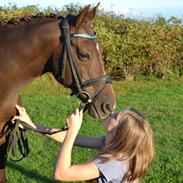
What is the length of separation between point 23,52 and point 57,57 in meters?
0.26

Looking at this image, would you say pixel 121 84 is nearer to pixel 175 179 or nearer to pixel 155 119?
pixel 155 119

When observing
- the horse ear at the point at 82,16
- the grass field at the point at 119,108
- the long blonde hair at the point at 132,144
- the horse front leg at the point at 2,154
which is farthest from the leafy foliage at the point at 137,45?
the long blonde hair at the point at 132,144

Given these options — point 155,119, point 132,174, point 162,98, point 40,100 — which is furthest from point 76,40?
point 162,98

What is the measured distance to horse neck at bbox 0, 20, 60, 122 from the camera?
3.30m

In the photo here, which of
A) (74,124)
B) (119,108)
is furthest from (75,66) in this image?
(119,108)

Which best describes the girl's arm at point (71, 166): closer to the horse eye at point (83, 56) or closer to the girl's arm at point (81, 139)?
the girl's arm at point (81, 139)

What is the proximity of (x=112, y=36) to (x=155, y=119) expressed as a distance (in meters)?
6.26

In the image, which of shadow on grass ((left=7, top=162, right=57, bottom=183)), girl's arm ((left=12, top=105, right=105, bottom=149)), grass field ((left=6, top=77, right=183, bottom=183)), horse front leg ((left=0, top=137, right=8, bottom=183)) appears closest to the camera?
girl's arm ((left=12, top=105, right=105, bottom=149))

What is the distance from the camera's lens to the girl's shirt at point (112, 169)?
2.81m

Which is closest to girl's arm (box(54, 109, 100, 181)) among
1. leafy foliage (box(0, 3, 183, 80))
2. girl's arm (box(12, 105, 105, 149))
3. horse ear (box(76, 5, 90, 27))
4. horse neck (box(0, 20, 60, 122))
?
girl's arm (box(12, 105, 105, 149))

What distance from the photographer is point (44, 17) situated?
3424mm

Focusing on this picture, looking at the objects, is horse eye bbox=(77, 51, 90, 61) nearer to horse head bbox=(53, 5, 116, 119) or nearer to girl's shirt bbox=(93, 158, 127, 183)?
horse head bbox=(53, 5, 116, 119)

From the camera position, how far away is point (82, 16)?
3297 millimetres

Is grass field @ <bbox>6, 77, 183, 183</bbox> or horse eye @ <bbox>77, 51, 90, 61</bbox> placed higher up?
horse eye @ <bbox>77, 51, 90, 61</bbox>
